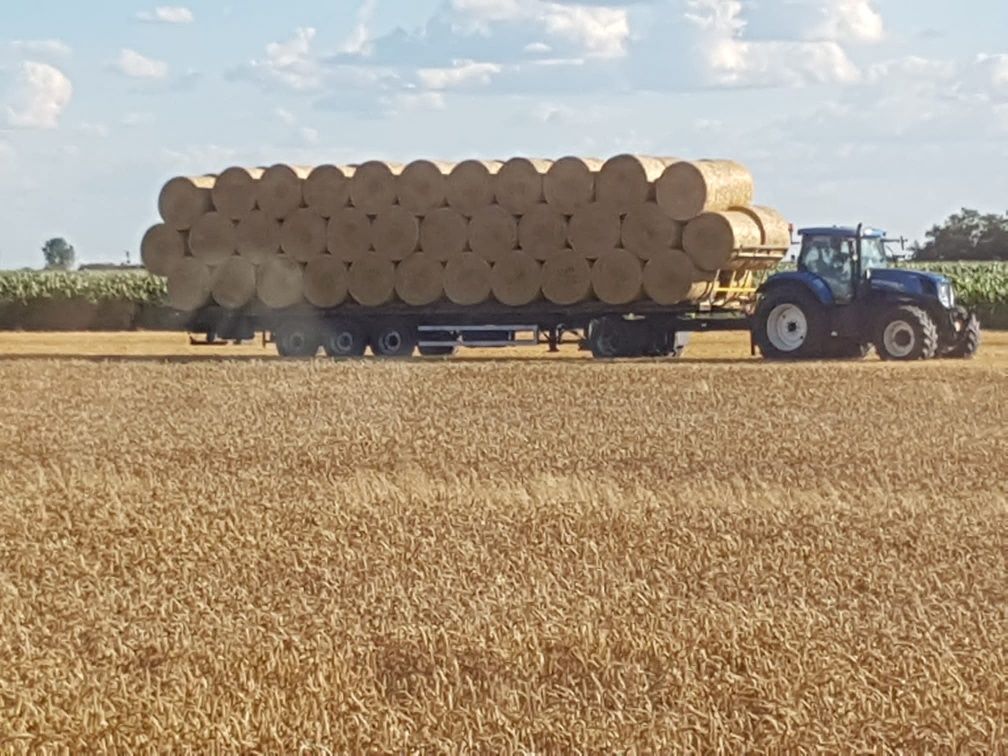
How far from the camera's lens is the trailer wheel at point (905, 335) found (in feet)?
90.3

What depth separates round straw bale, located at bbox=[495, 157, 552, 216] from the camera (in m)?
28.9

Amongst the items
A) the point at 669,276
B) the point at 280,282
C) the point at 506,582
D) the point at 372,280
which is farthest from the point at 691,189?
the point at 506,582

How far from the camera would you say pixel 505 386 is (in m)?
23.9

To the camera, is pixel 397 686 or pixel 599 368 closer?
pixel 397 686

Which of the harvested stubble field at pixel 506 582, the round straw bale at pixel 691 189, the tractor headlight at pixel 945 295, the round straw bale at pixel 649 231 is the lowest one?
the harvested stubble field at pixel 506 582

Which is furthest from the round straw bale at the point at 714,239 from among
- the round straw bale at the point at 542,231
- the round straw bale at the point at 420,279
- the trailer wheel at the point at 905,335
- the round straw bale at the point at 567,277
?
A: the round straw bale at the point at 420,279

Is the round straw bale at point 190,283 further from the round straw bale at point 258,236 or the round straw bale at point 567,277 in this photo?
the round straw bale at point 567,277

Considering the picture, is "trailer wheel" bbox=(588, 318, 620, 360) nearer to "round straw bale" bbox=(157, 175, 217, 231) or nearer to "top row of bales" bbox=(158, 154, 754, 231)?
"top row of bales" bbox=(158, 154, 754, 231)

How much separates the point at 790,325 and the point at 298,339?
7.56 meters

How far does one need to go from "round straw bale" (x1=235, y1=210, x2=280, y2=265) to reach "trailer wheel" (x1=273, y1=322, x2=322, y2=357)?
112 centimetres

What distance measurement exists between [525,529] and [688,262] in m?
16.2

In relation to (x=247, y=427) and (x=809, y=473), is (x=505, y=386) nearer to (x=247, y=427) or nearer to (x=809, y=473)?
(x=247, y=427)

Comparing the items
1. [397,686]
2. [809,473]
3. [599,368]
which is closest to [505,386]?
[599,368]

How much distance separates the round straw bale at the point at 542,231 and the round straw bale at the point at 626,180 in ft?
2.20
